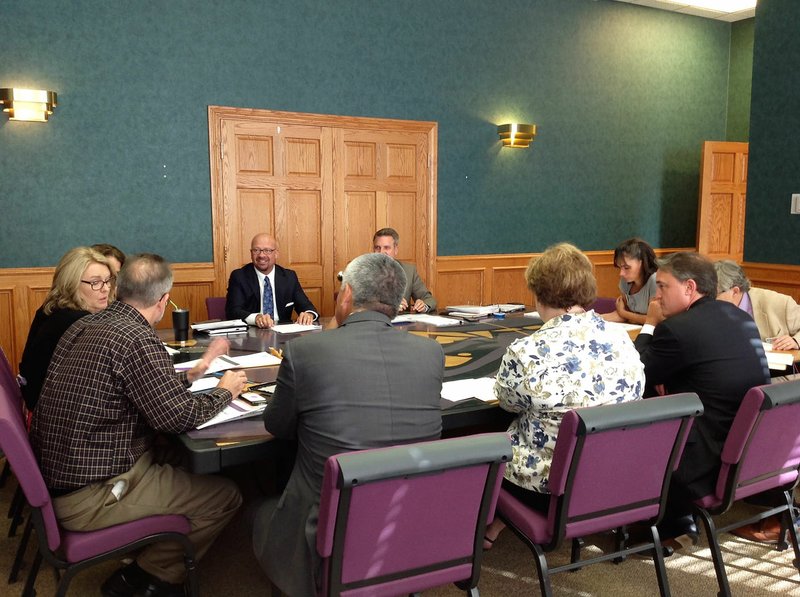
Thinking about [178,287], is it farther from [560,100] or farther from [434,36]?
[560,100]

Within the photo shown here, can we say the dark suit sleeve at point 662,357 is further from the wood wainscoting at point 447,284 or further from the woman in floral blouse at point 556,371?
the wood wainscoting at point 447,284

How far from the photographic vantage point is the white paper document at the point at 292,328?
373 cm

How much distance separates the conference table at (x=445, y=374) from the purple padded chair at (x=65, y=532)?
285 millimetres

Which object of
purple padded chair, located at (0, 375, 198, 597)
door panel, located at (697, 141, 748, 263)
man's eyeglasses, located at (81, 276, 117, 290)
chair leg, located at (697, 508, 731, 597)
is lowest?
chair leg, located at (697, 508, 731, 597)

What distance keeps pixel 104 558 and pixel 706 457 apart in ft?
Answer: 6.51

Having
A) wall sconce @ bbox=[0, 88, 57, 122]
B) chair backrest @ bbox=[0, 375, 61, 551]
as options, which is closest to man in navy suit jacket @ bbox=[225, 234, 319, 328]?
wall sconce @ bbox=[0, 88, 57, 122]

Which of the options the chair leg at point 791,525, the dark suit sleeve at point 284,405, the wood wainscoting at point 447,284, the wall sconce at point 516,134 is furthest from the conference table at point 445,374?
the wall sconce at point 516,134

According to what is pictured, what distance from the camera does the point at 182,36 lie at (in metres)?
5.32

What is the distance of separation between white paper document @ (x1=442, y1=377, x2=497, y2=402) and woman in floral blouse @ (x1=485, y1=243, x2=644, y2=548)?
0.19 metres

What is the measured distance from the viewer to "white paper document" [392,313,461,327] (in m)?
3.93

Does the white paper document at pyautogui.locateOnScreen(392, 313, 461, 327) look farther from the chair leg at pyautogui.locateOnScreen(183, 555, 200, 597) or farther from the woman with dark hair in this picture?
the chair leg at pyautogui.locateOnScreen(183, 555, 200, 597)

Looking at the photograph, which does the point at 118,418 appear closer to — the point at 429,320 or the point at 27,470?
the point at 27,470

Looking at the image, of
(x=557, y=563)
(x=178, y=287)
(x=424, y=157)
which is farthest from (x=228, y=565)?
(x=424, y=157)

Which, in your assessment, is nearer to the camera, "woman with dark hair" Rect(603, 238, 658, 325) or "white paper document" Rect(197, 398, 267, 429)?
"white paper document" Rect(197, 398, 267, 429)
